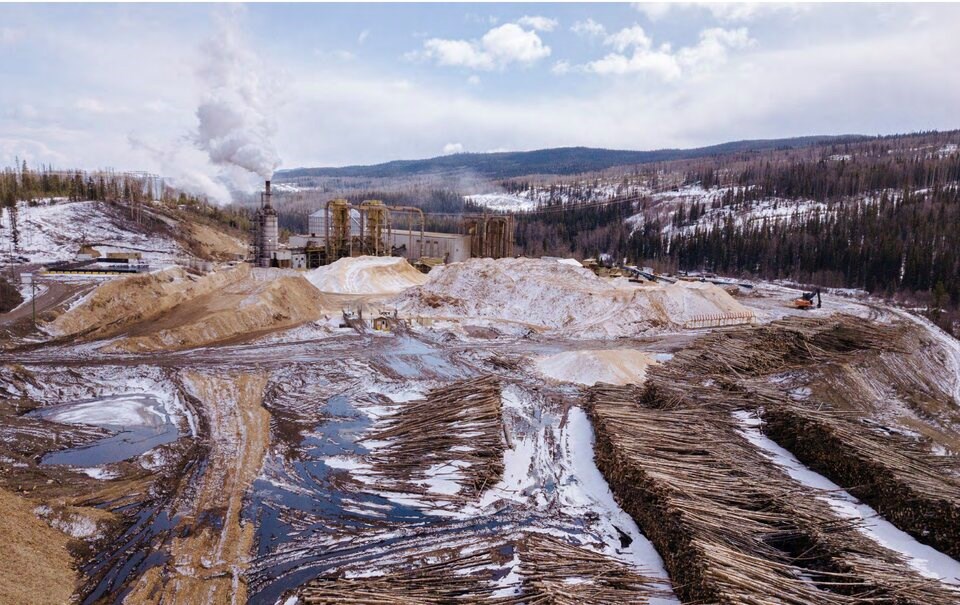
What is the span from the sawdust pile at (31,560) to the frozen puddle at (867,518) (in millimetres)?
11949

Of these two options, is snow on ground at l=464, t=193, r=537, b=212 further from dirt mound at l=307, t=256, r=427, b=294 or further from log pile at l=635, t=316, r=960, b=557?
log pile at l=635, t=316, r=960, b=557

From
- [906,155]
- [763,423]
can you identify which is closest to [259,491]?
[763,423]

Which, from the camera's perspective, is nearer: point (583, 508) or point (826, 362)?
point (583, 508)

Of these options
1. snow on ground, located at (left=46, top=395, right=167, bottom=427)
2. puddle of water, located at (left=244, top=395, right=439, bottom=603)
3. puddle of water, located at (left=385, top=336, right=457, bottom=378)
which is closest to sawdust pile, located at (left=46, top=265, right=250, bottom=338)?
snow on ground, located at (left=46, top=395, right=167, bottom=427)

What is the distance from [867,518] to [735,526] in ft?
11.0

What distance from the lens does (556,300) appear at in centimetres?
3203

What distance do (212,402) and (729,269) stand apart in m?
61.3

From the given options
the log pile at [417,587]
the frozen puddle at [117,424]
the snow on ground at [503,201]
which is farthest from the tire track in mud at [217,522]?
the snow on ground at [503,201]

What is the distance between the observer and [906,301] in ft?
160

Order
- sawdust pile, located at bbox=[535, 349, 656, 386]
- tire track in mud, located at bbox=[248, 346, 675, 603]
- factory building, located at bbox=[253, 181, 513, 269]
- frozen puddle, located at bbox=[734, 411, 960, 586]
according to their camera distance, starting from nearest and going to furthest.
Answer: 1. frozen puddle, located at bbox=[734, 411, 960, 586]
2. tire track in mud, located at bbox=[248, 346, 675, 603]
3. sawdust pile, located at bbox=[535, 349, 656, 386]
4. factory building, located at bbox=[253, 181, 513, 269]

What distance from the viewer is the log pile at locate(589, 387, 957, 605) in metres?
7.89

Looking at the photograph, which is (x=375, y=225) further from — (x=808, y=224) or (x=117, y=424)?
(x=808, y=224)

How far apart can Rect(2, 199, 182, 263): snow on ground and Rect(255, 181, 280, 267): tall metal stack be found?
753cm

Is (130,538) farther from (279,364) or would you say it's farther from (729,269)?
(729,269)
